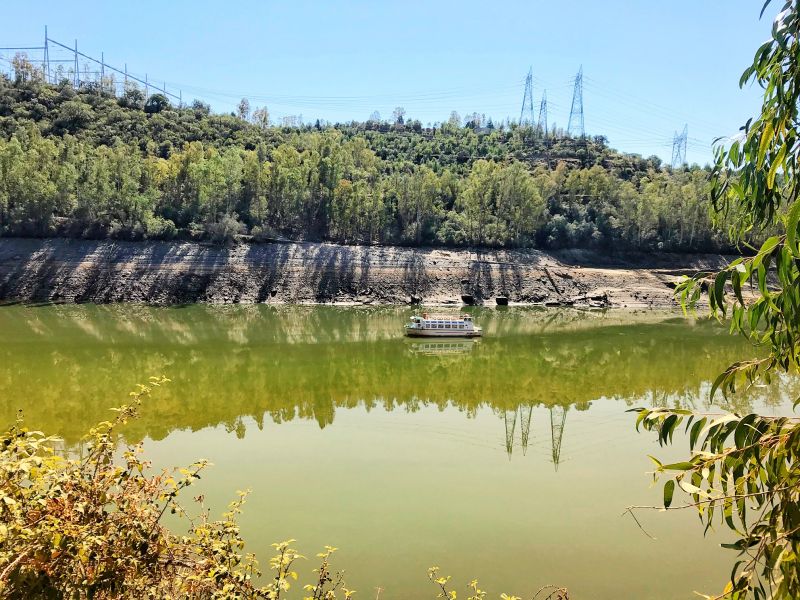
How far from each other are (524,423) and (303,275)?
35710 millimetres

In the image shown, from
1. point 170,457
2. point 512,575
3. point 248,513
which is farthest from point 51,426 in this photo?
point 512,575

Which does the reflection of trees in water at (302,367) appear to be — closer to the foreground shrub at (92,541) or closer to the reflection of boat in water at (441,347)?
the reflection of boat in water at (441,347)

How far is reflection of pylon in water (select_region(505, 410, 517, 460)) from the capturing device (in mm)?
13875

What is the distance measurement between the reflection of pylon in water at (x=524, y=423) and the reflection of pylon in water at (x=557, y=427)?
0.65 metres

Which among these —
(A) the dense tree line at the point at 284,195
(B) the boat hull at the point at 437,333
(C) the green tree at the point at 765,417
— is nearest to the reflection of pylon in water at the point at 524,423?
(C) the green tree at the point at 765,417

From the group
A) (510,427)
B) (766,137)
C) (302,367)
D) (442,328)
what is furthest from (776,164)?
(442,328)

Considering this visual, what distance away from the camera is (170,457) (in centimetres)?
1262

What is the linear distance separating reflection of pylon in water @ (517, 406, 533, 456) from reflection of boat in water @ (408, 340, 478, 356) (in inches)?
377

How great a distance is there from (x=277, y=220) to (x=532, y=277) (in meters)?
27.6

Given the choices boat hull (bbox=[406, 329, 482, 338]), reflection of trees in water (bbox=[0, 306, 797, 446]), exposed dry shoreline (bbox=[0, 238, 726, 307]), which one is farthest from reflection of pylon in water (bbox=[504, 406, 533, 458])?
exposed dry shoreline (bbox=[0, 238, 726, 307])

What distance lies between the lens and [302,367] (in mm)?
23031

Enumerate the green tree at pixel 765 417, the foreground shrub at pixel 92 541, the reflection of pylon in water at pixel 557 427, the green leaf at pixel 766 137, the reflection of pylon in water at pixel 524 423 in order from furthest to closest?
the reflection of pylon in water at pixel 524 423 → the reflection of pylon in water at pixel 557 427 → the foreground shrub at pixel 92 541 → the green leaf at pixel 766 137 → the green tree at pixel 765 417

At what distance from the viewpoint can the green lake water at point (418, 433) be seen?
341 inches

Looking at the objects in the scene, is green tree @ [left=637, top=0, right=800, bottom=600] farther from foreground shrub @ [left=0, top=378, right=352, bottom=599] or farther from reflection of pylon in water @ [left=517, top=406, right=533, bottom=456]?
reflection of pylon in water @ [left=517, top=406, right=533, bottom=456]
